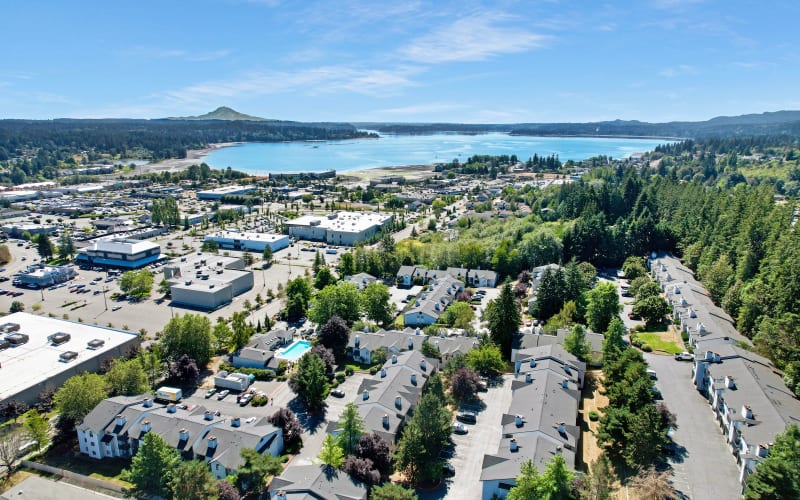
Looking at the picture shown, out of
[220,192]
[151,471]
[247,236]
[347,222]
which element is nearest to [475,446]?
[151,471]

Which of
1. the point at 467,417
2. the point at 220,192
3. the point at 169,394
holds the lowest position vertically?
the point at 467,417

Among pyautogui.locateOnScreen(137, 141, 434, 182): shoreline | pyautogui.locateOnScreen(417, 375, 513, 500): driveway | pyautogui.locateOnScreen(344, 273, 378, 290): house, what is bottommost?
pyautogui.locateOnScreen(417, 375, 513, 500): driveway

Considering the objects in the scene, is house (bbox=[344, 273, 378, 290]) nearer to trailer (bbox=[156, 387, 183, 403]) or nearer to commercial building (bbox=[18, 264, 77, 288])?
trailer (bbox=[156, 387, 183, 403])

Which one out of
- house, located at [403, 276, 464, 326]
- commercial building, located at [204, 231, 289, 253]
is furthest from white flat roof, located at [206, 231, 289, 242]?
house, located at [403, 276, 464, 326]

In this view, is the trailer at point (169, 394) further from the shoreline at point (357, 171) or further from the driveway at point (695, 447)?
the shoreline at point (357, 171)

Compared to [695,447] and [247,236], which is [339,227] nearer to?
[247,236]

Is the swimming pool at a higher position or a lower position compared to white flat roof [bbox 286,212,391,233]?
lower


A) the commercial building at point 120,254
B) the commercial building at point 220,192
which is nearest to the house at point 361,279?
the commercial building at point 120,254

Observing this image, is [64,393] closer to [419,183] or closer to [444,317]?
[444,317]
